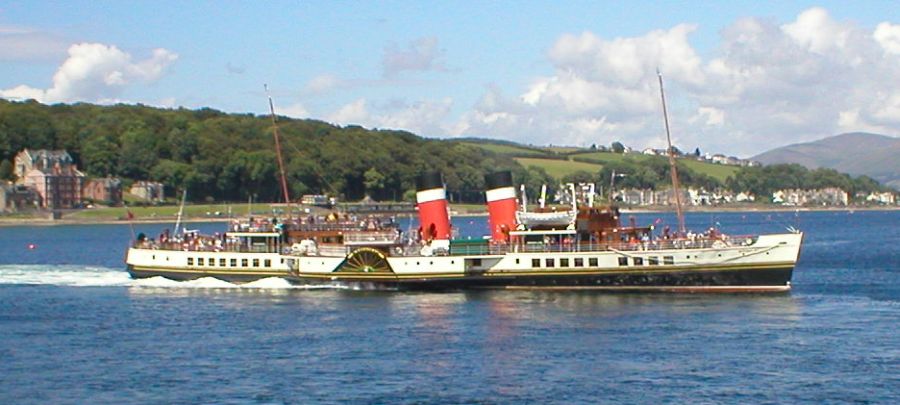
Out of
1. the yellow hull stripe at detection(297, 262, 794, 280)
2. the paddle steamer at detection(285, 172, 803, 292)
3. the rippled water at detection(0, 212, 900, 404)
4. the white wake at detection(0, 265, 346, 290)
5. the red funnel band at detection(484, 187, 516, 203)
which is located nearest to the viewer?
the rippled water at detection(0, 212, 900, 404)

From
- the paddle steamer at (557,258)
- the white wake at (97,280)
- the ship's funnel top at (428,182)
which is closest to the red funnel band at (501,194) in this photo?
the paddle steamer at (557,258)

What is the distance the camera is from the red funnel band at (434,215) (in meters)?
72.6

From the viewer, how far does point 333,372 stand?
1757 inches

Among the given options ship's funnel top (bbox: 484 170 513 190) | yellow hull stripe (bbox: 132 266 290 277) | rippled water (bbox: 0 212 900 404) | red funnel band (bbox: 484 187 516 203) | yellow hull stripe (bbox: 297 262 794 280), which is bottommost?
rippled water (bbox: 0 212 900 404)

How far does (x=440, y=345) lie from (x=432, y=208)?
23.6 m

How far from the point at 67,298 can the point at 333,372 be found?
93.7 ft

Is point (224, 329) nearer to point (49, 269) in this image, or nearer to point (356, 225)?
point (356, 225)

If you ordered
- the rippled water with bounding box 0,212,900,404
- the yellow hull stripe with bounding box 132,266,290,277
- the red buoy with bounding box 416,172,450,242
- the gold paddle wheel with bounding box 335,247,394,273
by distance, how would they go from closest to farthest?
the rippled water with bounding box 0,212,900,404
the gold paddle wheel with bounding box 335,247,394,273
the yellow hull stripe with bounding box 132,266,290,277
the red buoy with bounding box 416,172,450,242

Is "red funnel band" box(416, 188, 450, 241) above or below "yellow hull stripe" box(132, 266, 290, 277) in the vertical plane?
above

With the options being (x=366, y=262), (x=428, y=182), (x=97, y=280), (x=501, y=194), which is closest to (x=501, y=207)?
(x=501, y=194)

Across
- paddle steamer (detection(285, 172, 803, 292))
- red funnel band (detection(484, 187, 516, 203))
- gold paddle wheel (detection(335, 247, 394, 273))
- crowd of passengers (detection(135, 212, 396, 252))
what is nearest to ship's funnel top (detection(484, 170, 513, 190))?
red funnel band (detection(484, 187, 516, 203))

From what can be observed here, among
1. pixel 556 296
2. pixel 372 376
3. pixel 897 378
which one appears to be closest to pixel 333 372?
pixel 372 376

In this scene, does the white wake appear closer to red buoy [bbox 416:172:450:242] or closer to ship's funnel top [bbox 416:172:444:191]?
red buoy [bbox 416:172:450:242]

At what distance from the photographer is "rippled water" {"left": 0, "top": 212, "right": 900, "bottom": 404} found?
136ft
